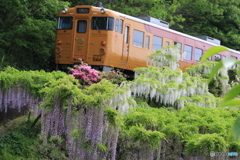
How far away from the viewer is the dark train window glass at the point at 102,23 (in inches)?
594

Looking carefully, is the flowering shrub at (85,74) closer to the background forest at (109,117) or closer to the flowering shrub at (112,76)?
the background forest at (109,117)

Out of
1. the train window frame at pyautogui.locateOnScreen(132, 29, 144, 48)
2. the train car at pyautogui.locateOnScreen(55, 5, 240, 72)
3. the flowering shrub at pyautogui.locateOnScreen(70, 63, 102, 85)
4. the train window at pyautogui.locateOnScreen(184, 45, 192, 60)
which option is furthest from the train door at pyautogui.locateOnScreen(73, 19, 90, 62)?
the train window at pyautogui.locateOnScreen(184, 45, 192, 60)

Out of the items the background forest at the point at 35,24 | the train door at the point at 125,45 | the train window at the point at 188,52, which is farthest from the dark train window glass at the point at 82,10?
the train window at the point at 188,52

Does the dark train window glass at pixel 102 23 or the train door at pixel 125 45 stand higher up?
the dark train window glass at pixel 102 23

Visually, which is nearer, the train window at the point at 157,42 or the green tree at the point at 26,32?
the green tree at the point at 26,32

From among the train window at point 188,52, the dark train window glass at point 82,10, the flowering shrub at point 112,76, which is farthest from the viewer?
the train window at point 188,52

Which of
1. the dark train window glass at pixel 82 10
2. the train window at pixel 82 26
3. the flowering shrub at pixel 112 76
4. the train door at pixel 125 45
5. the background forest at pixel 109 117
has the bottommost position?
the background forest at pixel 109 117

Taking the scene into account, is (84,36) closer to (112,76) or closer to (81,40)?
(81,40)

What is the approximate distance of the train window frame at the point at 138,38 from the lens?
15891 millimetres

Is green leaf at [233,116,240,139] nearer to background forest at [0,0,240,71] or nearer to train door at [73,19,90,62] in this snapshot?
background forest at [0,0,240,71]

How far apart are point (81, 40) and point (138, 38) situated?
2.17m

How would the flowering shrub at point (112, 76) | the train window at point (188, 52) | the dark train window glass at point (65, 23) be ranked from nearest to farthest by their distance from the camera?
the flowering shrub at point (112, 76)
the dark train window glass at point (65, 23)
the train window at point (188, 52)

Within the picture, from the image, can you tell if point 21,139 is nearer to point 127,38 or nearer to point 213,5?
point 127,38

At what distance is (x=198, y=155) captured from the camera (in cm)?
887
